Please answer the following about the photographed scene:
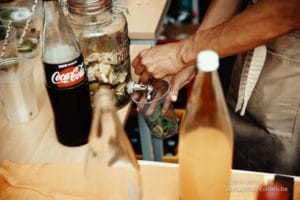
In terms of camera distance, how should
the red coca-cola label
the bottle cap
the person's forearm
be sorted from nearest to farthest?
1. the bottle cap
2. the red coca-cola label
3. the person's forearm

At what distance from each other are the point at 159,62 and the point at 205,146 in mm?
472

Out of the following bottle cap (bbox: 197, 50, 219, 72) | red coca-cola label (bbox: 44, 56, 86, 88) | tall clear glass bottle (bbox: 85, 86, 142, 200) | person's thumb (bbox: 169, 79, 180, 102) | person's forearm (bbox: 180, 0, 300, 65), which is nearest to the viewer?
bottle cap (bbox: 197, 50, 219, 72)

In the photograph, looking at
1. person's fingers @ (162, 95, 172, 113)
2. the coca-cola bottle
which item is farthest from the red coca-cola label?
person's fingers @ (162, 95, 172, 113)

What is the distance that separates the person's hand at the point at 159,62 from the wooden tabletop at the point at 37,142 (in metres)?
0.11

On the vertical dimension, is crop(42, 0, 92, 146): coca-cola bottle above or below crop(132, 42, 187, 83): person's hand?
above

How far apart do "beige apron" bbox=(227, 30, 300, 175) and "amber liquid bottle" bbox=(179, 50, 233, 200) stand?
473 millimetres

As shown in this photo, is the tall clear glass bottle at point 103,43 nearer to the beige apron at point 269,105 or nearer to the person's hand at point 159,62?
the person's hand at point 159,62

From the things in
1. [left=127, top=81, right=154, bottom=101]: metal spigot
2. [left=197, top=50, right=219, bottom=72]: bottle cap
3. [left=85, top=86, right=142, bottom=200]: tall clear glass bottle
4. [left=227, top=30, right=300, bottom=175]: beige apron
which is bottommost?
[left=227, top=30, right=300, bottom=175]: beige apron

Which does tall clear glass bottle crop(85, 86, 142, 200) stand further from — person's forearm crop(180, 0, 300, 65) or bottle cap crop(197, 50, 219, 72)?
person's forearm crop(180, 0, 300, 65)

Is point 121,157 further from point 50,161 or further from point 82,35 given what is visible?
point 82,35

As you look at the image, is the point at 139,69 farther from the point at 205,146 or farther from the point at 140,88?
the point at 205,146

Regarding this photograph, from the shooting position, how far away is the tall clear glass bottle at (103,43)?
1029 millimetres

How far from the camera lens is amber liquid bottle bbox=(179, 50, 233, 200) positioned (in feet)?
2.50

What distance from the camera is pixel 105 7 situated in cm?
102
